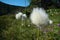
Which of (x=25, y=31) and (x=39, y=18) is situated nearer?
(x=25, y=31)

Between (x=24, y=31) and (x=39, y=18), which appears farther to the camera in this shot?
(x=39, y=18)

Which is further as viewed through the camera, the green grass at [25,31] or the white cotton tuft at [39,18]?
the white cotton tuft at [39,18]

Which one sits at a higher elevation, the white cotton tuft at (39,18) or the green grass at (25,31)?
the white cotton tuft at (39,18)

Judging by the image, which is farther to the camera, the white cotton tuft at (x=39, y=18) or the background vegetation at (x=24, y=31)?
the white cotton tuft at (x=39, y=18)

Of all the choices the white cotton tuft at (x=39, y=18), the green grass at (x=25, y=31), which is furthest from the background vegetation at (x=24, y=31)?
the white cotton tuft at (x=39, y=18)

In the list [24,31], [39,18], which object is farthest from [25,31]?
[39,18]

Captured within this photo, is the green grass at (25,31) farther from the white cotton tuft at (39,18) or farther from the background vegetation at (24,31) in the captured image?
the white cotton tuft at (39,18)

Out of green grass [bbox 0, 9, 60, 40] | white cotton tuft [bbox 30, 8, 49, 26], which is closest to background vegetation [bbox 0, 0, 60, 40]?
green grass [bbox 0, 9, 60, 40]

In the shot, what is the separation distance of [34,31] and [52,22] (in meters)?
1.42

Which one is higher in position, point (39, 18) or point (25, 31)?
point (39, 18)

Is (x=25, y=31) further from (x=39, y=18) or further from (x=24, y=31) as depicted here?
(x=39, y=18)

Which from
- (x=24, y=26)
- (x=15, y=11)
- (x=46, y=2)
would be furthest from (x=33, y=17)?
(x=46, y=2)

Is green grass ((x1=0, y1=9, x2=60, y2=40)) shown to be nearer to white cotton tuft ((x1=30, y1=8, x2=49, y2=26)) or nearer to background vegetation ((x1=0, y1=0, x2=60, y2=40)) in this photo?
background vegetation ((x1=0, y1=0, x2=60, y2=40))

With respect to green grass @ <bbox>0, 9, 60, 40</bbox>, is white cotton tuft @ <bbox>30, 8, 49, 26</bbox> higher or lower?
higher
